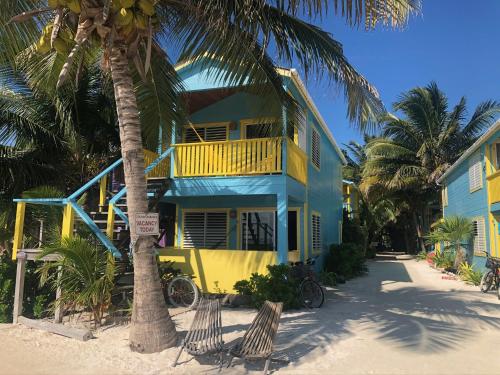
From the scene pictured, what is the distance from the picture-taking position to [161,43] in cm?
840

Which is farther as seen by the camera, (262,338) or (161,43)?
(161,43)

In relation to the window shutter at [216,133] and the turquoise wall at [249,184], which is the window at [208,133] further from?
the turquoise wall at [249,184]

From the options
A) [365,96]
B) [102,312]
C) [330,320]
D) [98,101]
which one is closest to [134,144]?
[102,312]

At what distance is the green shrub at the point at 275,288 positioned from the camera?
9359 mm

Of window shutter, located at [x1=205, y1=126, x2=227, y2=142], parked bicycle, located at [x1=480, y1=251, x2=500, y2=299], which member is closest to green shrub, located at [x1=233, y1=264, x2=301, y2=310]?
window shutter, located at [x1=205, y1=126, x2=227, y2=142]

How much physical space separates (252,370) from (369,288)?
28.3 ft

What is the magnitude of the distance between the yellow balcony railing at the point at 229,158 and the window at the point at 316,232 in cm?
483

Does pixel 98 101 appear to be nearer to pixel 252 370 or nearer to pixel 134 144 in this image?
pixel 134 144

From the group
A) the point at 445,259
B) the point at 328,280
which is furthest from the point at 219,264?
the point at 445,259

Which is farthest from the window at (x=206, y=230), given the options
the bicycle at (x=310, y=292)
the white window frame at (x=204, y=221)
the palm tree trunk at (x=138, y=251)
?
the palm tree trunk at (x=138, y=251)

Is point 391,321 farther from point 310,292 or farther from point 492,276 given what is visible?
point 492,276

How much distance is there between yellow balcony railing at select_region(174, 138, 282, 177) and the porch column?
0.73 m

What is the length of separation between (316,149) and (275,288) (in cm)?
803

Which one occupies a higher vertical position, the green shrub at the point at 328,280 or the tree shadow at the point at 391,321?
the green shrub at the point at 328,280
